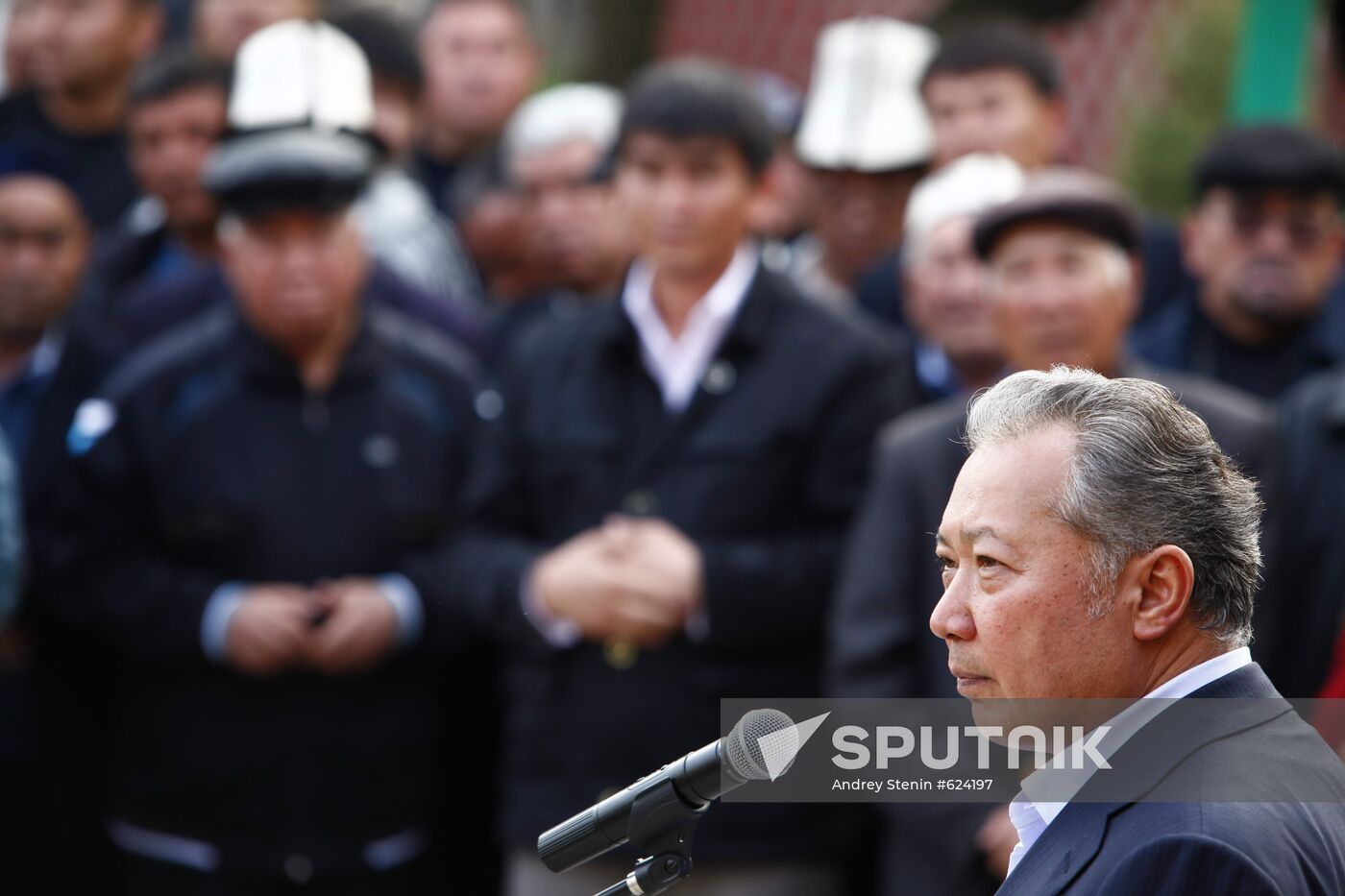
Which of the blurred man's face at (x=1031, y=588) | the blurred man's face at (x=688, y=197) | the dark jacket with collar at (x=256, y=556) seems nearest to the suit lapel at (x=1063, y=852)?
the blurred man's face at (x=1031, y=588)

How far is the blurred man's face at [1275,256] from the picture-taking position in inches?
189

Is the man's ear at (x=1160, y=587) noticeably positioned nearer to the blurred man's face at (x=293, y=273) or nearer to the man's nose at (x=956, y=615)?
the man's nose at (x=956, y=615)

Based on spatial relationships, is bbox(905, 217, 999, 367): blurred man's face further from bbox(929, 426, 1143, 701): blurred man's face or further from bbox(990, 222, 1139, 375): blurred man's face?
bbox(929, 426, 1143, 701): blurred man's face

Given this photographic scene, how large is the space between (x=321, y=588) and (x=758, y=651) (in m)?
1.15

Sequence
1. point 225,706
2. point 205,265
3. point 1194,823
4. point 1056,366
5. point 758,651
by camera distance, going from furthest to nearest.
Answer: point 205,265, point 225,706, point 758,651, point 1056,366, point 1194,823

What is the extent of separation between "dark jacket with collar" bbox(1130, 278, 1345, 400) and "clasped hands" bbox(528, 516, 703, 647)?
141cm

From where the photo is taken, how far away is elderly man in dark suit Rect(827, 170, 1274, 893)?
3.98 m

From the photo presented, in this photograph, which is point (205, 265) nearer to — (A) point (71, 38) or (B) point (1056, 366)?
(A) point (71, 38)

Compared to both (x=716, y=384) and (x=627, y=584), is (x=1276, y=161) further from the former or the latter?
(x=627, y=584)

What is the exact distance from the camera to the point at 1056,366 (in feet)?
7.86

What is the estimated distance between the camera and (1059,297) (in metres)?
4.18

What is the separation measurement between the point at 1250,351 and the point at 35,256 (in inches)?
132

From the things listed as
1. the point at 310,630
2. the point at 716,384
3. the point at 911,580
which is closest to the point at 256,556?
the point at 310,630

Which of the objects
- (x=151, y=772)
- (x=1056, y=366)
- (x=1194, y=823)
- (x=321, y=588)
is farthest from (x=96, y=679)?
(x=1194, y=823)
